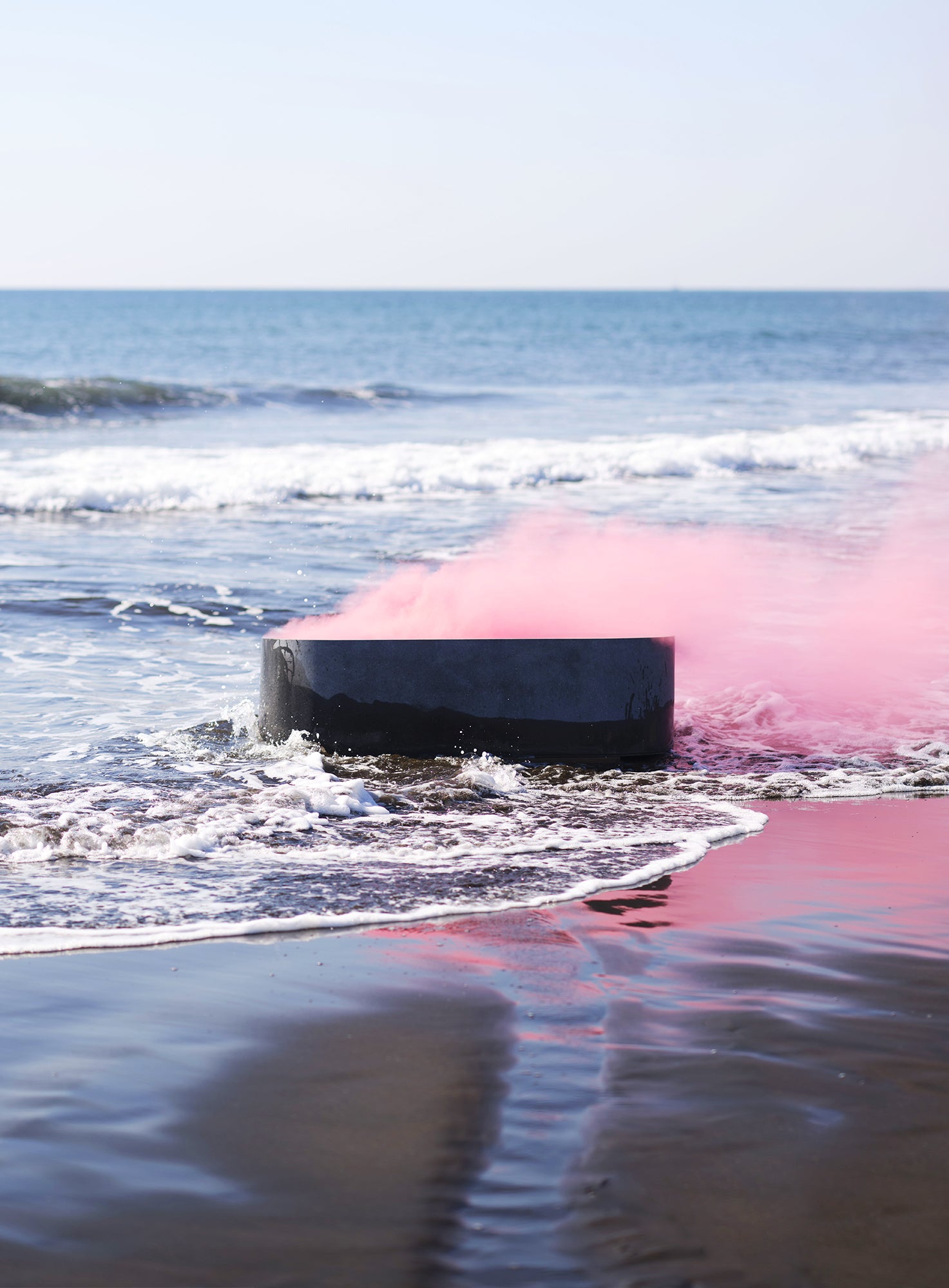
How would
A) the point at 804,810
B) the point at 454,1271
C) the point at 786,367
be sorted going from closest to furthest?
1. the point at 454,1271
2. the point at 804,810
3. the point at 786,367

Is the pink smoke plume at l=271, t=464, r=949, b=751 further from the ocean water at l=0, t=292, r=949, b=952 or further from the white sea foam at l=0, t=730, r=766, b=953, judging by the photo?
the white sea foam at l=0, t=730, r=766, b=953

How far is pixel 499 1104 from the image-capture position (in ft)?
9.55

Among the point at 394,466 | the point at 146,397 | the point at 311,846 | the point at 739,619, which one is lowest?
the point at 311,846

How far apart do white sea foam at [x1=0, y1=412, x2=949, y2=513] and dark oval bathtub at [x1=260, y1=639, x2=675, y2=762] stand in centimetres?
1061

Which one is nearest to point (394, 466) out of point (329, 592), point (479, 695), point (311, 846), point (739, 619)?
point (329, 592)

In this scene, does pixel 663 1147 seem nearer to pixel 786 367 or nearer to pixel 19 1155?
pixel 19 1155

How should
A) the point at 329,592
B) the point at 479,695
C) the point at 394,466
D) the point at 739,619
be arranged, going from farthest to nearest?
the point at 394,466 → the point at 329,592 → the point at 739,619 → the point at 479,695

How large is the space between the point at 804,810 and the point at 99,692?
Answer: 3.94 meters

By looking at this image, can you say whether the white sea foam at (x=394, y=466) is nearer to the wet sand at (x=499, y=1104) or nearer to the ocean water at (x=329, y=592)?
the ocean water at (x=329, y=592)

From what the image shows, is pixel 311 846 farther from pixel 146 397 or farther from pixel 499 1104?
pixel 146 397

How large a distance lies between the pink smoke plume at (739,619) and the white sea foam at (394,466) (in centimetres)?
646

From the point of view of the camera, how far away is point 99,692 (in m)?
7.39

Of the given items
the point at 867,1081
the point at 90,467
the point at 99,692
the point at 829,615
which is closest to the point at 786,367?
the point at 90,467

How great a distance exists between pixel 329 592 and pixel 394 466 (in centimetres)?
821
